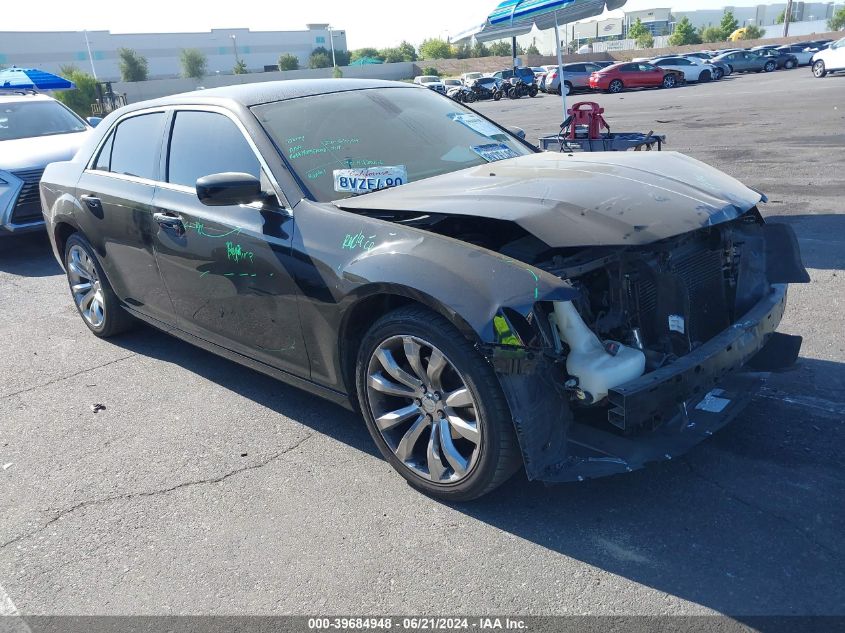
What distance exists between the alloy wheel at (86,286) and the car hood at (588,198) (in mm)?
2820

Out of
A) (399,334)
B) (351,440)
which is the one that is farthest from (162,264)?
(399,334)

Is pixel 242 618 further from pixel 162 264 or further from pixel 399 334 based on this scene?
pixel 162 264

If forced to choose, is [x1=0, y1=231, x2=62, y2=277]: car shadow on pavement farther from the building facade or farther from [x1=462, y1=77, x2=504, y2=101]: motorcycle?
the building facade

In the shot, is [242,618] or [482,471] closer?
[242,618]

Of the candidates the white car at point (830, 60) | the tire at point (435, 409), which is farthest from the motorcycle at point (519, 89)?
the tire at point (435, 409)

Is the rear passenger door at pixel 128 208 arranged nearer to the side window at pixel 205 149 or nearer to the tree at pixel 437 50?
the side window at pixel 205 149

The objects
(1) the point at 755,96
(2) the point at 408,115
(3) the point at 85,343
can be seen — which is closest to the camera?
(2) the point at 408,115

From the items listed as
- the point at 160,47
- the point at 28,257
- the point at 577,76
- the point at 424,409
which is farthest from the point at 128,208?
the point at 160,47

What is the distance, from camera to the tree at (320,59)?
347 ft

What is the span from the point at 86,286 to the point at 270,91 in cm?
246

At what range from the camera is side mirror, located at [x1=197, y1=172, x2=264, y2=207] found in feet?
11.1

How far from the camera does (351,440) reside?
12.3 feet

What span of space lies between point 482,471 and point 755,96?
24338 mm

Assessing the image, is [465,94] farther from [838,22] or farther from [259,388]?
[838,22]
